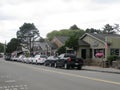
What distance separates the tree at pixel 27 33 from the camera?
11055 cm

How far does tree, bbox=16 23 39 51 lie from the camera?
111 m

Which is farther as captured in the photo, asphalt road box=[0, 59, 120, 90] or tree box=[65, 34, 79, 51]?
tree box=[65, 34, 79, 51]

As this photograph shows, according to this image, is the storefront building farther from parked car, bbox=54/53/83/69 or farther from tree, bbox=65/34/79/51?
parked car, bbox=54/53/83/69

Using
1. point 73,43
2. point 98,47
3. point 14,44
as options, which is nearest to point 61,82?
point 98,47

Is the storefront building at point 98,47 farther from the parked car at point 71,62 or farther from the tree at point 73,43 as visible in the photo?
the parked car at point 71,62

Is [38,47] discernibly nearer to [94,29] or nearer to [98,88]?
[94,29]

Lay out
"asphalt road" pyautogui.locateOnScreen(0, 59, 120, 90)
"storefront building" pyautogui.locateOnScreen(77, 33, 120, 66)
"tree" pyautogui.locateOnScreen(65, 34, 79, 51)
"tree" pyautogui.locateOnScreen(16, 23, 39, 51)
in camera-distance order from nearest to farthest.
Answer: "asphalt road" pyautogui.locateOnScreen(0, 59, 120, 90) → "storefront building" pyautogui.locateOnScreen(77, 33, 120, 66) → "tree" pyautogui.locateOnScreen(65, 34, 79, 51) → "tree" pyautogui.locateOnScreen(16, 23, 39, 51)

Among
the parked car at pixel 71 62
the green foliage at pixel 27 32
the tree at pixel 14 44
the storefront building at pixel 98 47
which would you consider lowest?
the parked car at pixel 71 62

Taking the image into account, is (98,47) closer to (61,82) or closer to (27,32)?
(61,82)

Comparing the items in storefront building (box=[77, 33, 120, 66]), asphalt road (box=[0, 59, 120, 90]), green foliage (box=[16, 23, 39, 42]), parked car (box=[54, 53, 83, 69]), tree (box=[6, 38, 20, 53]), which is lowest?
asphalt road (box=[0, 59, 120, 90])

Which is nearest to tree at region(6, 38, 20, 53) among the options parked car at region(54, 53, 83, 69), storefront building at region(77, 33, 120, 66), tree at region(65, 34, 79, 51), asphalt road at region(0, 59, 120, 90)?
storefront building at region(77, 33, 120, 66)

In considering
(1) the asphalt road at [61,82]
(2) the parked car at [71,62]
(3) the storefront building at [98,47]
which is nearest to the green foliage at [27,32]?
(3) the storefront building at [98,47]

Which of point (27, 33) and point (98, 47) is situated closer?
point (98, 47)

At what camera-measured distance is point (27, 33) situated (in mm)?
113875
